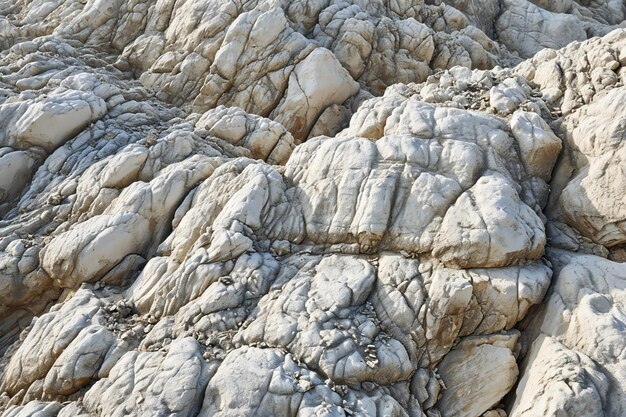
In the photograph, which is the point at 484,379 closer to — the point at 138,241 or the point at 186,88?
the point at 138,241

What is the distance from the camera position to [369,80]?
2398 cm

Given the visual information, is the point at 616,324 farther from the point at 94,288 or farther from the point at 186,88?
the point at 186,88

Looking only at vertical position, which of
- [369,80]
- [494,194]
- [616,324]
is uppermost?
[494,194]

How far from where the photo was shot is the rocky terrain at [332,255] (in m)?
10.8

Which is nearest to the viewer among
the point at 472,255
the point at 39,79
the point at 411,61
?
the point at 472,255

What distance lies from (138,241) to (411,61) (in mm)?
15430

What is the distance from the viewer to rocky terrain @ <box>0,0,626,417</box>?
10.8m

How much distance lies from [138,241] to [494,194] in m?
9.42

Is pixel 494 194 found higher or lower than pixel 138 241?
higher

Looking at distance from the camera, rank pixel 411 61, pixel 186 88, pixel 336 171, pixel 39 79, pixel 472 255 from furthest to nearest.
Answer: pixel 411 61
pixel 186 88
pixel 39 79
pixel 336 171
pixel 472 255

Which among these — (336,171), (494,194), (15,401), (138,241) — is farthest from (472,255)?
(15,401)

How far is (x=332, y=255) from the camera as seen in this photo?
42.1 ft

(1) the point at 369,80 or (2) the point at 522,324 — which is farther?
(1) the point at 369,80

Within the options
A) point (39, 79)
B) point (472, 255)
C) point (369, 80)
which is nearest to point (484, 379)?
point (472, 255)
